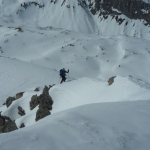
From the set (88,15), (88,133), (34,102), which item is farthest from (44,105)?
(88,15)

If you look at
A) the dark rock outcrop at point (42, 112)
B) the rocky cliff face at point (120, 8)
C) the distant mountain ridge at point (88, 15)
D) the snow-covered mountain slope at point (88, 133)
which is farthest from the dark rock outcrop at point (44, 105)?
the rocky cliff face at point (120, 8)

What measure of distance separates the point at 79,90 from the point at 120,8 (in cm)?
11546

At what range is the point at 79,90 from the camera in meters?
13.9

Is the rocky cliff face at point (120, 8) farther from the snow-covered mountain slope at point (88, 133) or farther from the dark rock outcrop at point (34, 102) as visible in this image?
the snow-covered mountain slope at point (88, 133)

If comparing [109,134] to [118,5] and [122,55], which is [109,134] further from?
[118,5]

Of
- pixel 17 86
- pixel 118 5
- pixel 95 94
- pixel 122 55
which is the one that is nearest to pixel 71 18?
pixel 118 5

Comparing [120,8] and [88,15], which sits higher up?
[120,8]

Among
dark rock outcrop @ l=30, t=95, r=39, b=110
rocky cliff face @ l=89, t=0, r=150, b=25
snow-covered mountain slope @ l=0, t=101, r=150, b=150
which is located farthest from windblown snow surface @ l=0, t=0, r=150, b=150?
rocky cliff face @ l=89, t=0, r=150, b=25

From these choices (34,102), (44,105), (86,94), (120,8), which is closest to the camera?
(86,94)

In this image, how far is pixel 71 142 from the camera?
492 centimetres

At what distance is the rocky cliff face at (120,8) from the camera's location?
389 ft

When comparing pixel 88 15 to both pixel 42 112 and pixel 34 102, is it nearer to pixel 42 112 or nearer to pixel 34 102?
pixel 34 102

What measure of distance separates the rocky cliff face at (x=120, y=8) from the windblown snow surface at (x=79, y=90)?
248 feet

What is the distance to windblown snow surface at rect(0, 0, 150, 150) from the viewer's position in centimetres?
512
